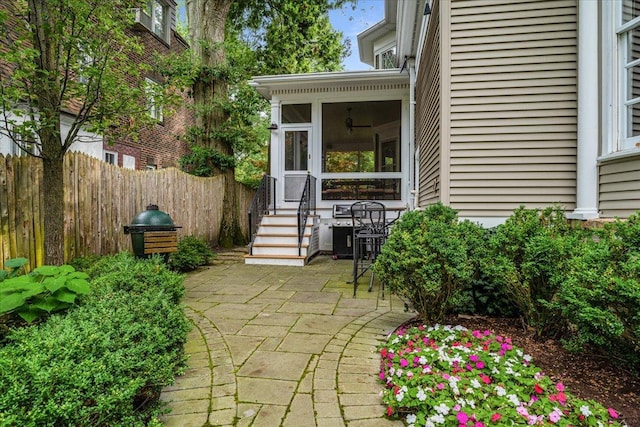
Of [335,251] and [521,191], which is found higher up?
[521,191]

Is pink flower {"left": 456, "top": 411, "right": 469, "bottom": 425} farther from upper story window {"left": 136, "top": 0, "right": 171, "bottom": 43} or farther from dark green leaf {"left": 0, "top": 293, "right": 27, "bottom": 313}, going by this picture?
upper story window {"left": 136, "top": 0, "right": 171, "bottom": 43}

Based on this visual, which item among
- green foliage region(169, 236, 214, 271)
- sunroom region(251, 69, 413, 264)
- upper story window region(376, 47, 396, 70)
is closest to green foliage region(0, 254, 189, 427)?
green foliage region(169, 236, 214, 271)

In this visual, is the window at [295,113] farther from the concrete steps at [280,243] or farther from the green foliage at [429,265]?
the green foliage at [429,265]

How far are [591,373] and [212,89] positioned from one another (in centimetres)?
841

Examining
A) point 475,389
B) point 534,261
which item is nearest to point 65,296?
point 475,389

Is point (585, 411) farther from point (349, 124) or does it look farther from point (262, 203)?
point (349, 124)

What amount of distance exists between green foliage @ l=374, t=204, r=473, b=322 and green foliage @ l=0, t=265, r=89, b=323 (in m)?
2.16

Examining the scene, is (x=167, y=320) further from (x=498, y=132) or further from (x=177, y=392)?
(x=498, y=132)

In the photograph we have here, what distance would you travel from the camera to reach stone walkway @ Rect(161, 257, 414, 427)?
5.95 ft

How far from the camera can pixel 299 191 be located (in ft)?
27.7

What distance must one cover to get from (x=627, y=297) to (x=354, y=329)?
1.90 meters

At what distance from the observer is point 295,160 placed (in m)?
8.58

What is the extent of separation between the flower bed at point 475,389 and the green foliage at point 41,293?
2006 millimetres

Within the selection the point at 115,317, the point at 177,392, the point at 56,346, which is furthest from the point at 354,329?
the point at 56,346
